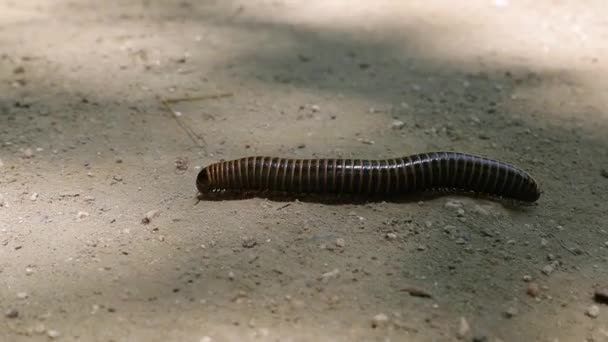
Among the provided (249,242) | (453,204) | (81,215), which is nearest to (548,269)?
(453,204)

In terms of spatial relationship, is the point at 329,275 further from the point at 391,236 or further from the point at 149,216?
the point at 149,216

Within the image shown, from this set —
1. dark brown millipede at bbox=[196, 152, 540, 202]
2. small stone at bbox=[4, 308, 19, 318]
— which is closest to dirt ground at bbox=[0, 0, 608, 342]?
small stone at bbox=[4, 308, 19, 318]

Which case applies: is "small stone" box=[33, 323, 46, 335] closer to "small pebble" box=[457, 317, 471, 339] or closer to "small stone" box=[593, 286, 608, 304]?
"small pebble" box=[457, 317, 471, 339]

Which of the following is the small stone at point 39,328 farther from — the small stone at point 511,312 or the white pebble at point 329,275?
the small stone at point 511,312

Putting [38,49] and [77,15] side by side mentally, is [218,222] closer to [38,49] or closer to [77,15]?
[38,49]

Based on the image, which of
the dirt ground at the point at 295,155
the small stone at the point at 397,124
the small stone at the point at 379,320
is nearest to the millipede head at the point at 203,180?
the dirt ground at the point at 295,155

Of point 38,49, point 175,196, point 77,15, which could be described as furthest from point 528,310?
point 77,15
